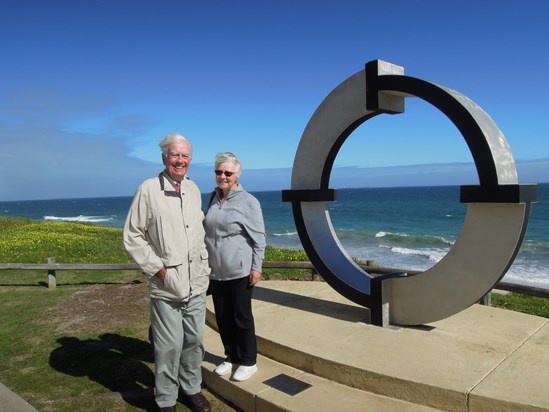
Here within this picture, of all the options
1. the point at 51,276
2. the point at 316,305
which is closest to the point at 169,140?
the point at 316,305

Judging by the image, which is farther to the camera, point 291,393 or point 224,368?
point 224,368

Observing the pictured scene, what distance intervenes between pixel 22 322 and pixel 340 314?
15.4ft

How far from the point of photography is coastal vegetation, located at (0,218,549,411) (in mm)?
4477

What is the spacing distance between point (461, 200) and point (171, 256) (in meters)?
2.90

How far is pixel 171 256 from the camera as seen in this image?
11.8ft

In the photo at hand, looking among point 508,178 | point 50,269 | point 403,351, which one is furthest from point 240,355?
point 50,269

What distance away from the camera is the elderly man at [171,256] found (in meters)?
3.58

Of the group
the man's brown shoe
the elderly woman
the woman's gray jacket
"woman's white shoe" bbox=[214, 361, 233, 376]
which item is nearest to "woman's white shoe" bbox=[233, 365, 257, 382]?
the elderly woman

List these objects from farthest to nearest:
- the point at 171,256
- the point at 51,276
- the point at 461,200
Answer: the point at 51,276 < the point at 461,200 < the point at 171,256

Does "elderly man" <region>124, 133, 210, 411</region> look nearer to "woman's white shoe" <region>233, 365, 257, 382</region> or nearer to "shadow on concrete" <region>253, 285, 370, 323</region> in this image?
"woman's white shoe" <region>233, 365, 257, 382</region>

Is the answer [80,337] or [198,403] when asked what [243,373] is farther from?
[80,337]

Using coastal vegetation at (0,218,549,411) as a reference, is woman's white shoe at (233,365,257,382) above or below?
above

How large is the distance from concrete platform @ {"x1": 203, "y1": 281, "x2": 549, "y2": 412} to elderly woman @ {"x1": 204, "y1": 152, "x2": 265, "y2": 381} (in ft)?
1.85

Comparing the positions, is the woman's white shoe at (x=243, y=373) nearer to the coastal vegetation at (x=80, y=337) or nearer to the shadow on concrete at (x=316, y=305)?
the coastal vegetation at (x=80, y=337)
